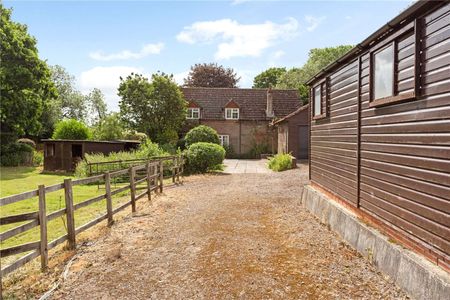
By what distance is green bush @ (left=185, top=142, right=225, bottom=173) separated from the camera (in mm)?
22125

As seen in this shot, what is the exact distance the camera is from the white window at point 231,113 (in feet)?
130

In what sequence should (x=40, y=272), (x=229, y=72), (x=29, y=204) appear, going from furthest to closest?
(x=229, y=72) < (x=29, y=204) < (x=40, y=272)

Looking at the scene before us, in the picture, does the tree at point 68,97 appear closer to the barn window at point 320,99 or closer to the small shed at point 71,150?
the small shed at point 71,150

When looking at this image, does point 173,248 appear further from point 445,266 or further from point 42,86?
point 42,86

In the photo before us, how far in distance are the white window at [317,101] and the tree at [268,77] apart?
57201 millimetres

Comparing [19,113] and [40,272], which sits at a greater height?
[19,113]

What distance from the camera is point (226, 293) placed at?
16.4 feet

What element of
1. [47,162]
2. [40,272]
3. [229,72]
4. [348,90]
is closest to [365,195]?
[348,90]

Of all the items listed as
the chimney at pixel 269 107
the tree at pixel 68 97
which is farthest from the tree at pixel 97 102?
the chimney at pixel 269 107

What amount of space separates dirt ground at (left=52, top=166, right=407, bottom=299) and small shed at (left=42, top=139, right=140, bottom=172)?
16233 mm

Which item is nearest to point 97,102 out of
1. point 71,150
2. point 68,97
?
point 68,97

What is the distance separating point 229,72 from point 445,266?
5740 centimetres

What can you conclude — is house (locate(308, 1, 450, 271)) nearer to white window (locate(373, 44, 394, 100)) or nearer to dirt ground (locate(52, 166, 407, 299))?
white window (locate(373, 44, 394, 100))

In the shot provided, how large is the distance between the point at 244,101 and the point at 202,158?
20.1m
